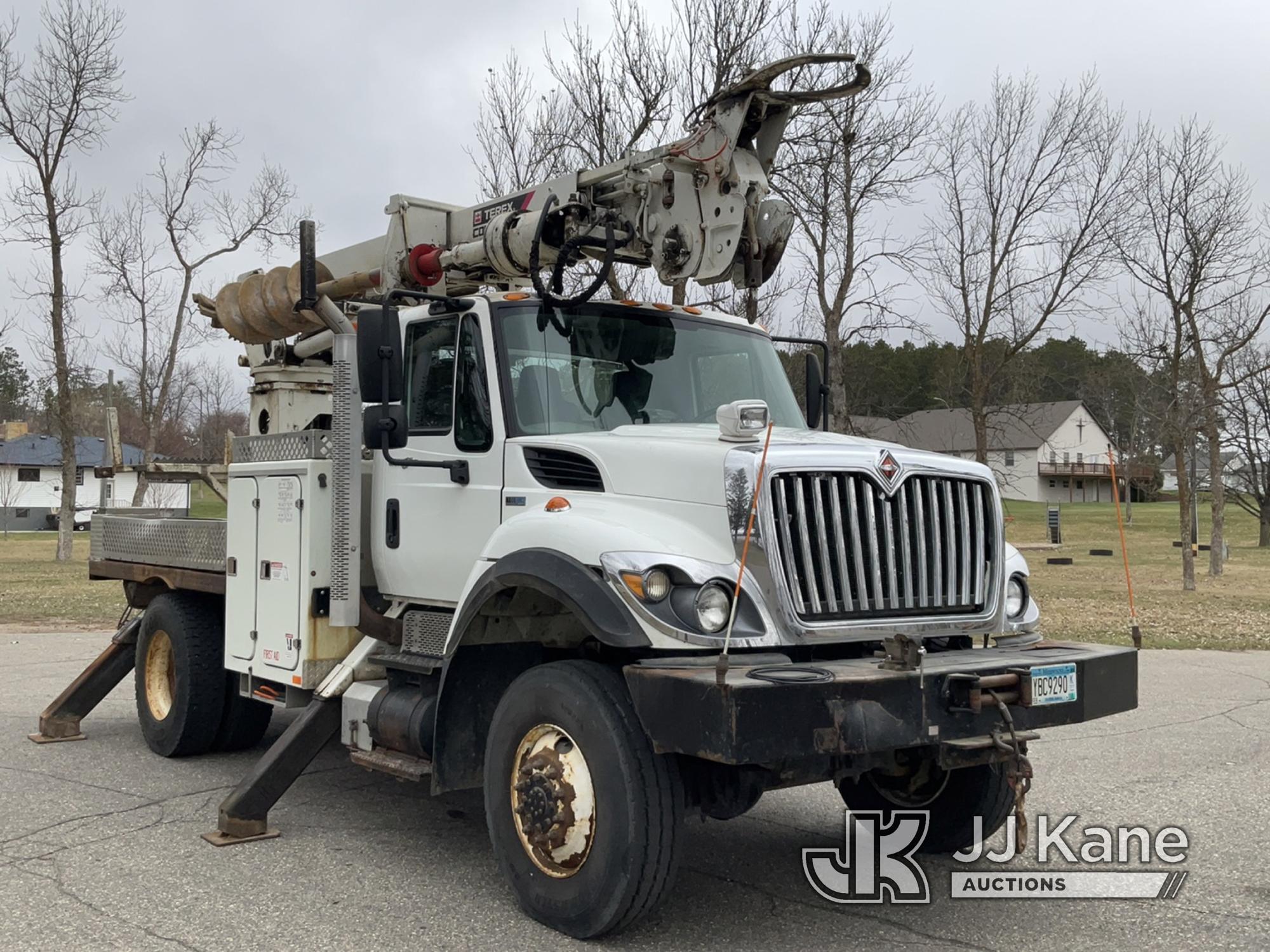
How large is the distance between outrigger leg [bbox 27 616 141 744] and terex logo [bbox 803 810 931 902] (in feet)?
16.0

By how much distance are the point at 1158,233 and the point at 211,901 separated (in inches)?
802

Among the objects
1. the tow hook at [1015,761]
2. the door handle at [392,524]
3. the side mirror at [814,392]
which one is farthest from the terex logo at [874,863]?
the door handle at [392,524]

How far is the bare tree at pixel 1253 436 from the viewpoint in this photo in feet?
107

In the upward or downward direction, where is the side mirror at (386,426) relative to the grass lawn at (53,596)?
upward

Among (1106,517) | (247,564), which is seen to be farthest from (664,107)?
(1106,517)

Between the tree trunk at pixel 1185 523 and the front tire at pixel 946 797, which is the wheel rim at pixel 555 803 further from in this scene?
the tree trunk at pixel 1185 523

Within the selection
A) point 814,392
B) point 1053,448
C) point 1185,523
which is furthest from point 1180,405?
point 1053,448

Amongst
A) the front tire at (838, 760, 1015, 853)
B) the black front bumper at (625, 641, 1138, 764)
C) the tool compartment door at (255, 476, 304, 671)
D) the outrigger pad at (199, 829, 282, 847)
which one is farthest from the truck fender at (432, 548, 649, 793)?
the front tire at (838, 760, 1015, 853)

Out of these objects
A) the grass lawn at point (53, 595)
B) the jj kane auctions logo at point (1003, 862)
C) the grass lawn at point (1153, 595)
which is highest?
the jj kane auctions logo at point (1003, 862)

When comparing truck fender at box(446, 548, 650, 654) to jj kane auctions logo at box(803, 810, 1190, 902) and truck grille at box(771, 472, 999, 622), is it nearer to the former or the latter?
truck grille at box(771, 472, 999, 622)

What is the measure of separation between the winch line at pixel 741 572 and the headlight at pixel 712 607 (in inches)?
0.9

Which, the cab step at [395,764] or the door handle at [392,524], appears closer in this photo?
the cab step at [395,764]

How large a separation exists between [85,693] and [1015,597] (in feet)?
20.1

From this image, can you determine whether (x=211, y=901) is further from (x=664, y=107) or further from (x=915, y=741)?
(x=664, y=107)
